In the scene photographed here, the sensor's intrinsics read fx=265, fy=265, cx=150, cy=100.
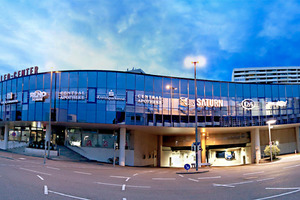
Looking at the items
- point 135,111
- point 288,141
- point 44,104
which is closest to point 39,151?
point 44,104

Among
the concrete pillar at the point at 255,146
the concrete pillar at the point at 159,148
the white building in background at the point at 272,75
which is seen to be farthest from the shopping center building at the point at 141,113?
the white building in background at the point at 272,75

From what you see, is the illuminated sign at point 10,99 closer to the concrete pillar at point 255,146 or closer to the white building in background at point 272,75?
the concrete pillar at point 255,146

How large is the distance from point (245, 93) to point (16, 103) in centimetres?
3509

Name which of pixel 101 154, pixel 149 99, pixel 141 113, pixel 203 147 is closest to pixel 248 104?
pixel 203 147

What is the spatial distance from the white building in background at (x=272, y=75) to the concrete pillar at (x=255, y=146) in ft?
346

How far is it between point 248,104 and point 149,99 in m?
15.9

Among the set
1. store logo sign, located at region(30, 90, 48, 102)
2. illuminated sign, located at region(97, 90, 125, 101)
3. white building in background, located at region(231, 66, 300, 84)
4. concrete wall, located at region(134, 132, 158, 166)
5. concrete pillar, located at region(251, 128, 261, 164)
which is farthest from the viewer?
white building in background, located at region(231, 66, 300, 84)

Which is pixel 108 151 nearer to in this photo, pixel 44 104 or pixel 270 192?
pixel 44 104

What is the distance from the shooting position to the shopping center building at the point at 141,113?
115 feet

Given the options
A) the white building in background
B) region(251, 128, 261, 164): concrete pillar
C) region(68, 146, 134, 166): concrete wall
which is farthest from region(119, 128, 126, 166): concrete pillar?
the white building in background

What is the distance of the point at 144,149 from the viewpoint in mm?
45188

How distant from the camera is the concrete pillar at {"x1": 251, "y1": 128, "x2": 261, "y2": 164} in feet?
131

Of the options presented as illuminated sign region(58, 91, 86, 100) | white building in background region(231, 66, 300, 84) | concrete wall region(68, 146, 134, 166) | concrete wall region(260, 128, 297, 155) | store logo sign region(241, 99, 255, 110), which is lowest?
concrete wall region(68, 146, 134, 166)

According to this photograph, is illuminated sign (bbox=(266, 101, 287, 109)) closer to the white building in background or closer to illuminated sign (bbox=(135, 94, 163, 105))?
illuminated sign (bbox=(135, 94, 163, 105))
